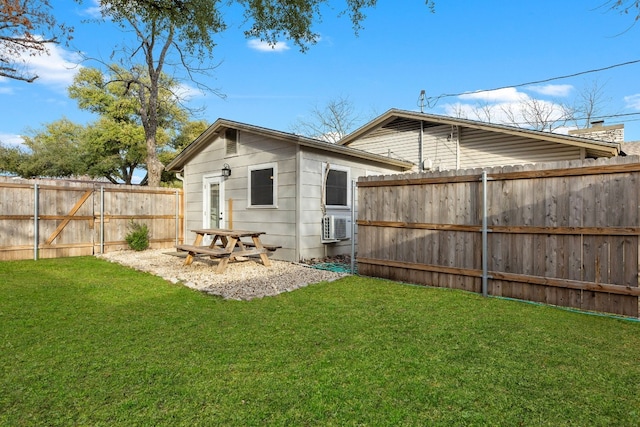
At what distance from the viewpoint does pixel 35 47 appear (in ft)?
22.6

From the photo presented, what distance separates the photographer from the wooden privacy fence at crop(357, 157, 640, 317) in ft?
13.5

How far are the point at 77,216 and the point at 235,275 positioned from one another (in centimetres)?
559

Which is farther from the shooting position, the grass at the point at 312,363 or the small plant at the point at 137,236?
the small plant at the point at 137,236

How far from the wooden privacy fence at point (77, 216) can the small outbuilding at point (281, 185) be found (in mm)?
1058

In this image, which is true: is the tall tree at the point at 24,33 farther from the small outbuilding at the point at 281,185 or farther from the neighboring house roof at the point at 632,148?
the neighboring house roof at the point at 632,148

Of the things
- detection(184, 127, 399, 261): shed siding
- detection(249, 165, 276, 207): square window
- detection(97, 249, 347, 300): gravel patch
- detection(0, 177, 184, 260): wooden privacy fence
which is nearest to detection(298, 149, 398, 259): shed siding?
detection(184, 127, 399, 261): shed siding

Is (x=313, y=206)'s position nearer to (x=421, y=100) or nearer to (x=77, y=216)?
(x=77, y=216)

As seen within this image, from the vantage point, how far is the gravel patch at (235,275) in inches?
214

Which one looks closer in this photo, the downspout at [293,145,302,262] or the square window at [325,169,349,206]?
the downspout at [293,145,302,262]

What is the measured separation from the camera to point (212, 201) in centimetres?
1041

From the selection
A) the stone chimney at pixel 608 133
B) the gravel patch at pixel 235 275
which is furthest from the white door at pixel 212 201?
the stone chimney at pixel 608 133

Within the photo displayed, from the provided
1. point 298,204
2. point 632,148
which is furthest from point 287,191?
point 632,148

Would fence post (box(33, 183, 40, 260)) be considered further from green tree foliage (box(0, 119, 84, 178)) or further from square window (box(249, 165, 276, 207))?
green tree foliage (box(0, 119, 84, 178))

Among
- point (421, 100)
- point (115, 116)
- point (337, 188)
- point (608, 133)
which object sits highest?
point (115, 116)
